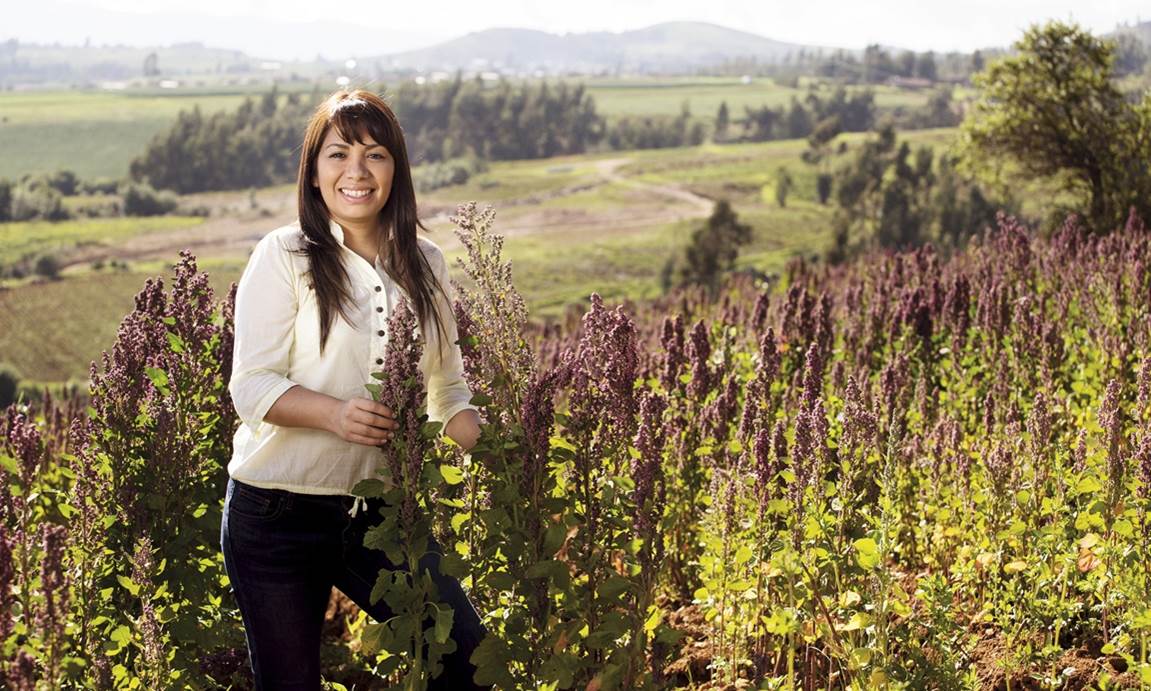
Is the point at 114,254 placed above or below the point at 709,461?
below

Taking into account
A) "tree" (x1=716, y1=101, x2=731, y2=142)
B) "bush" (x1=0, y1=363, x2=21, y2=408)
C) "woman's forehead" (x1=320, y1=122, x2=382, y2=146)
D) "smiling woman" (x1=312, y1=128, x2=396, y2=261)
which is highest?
"woman's forehead" (x1=320, y1=122, x2=382, y2=146)

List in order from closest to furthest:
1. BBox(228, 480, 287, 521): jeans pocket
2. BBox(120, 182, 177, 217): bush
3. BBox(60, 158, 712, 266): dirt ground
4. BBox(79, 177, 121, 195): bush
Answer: BBox(228, 480, 287, 521): jeans pocket → BBox(60, 158, 712, 266): dirt ground → BBox(120, 182, 177, 217): bush → BBox(79, 177, 121, 195): bush

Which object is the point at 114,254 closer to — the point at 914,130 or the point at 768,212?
the point at 768,212

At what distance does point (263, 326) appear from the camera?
135 inches

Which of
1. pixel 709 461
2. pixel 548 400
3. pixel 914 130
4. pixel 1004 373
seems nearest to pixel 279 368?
pixel 548 400

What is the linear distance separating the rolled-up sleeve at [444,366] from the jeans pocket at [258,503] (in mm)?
600

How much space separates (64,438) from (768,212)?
103 meters

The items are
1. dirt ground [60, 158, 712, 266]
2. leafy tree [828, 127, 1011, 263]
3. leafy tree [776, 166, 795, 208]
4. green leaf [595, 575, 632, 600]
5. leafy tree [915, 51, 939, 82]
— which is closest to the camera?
green leaf [595, 575, 632, 600]

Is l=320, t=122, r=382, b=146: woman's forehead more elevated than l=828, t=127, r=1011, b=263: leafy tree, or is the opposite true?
l=320, t=122, r=382, b=146: woman's forehead

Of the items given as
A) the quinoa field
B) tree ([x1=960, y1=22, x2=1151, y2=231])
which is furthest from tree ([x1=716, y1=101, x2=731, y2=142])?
the quinoa field

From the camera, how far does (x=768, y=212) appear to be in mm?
107125

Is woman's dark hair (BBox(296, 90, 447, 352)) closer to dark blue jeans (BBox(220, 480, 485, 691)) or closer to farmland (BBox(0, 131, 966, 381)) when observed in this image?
dark blue jeans (BBox(220, 480, 485, 691))

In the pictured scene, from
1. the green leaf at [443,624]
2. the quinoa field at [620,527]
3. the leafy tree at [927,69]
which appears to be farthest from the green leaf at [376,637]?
the leafy tree at [927,69]

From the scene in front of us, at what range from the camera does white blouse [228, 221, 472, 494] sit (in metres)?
3.42
